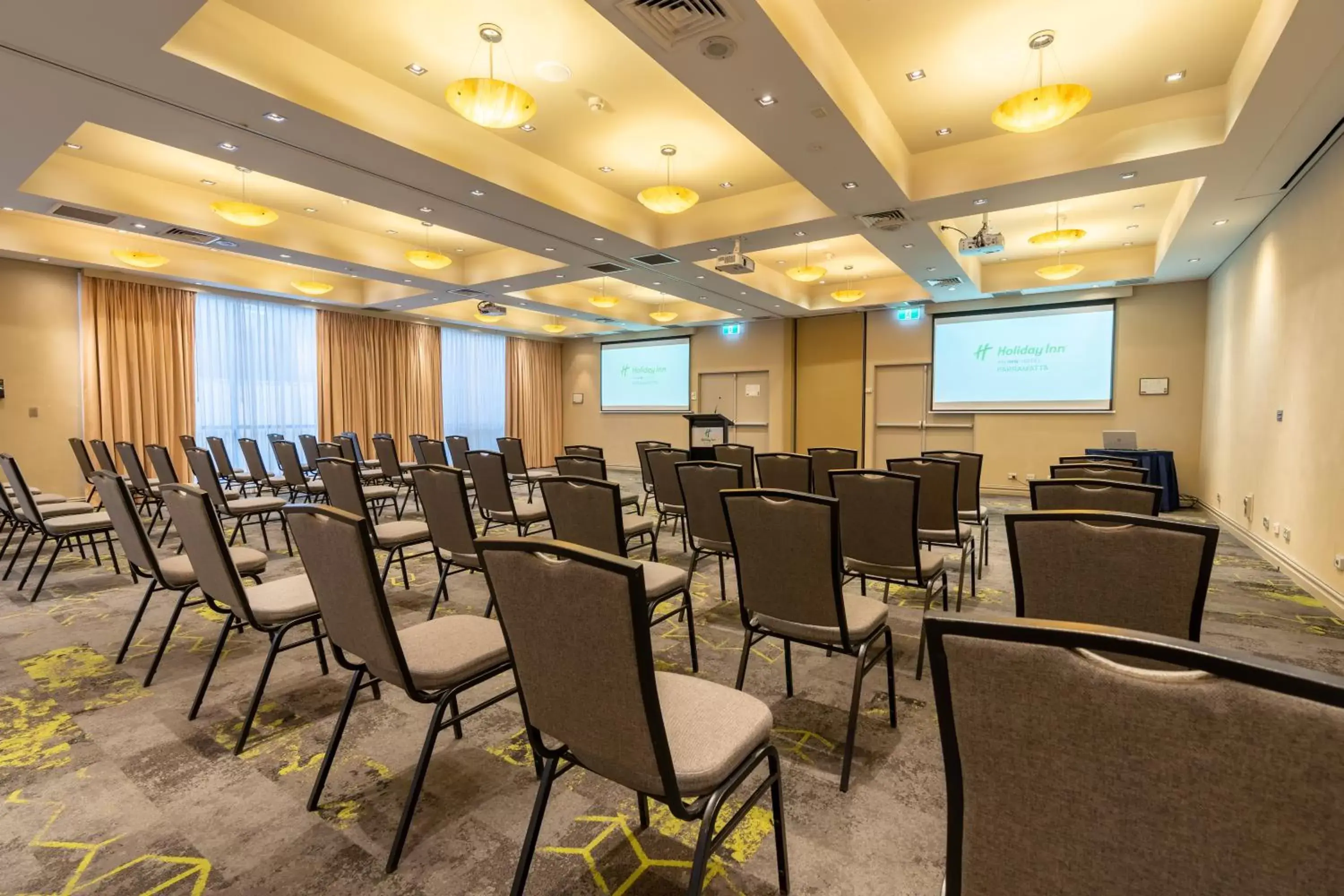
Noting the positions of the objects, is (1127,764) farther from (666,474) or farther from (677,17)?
(666,474)

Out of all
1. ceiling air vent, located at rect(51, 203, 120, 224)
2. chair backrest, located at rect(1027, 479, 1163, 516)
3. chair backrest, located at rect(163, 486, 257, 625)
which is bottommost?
chair backrest, located at rect(163, 486, 257, 625)

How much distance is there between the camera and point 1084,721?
79 cm

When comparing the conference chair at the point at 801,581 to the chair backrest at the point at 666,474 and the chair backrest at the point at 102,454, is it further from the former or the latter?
the chair backrest at the point at 102,454

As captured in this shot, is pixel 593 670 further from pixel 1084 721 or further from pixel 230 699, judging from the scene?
pixel 230 699

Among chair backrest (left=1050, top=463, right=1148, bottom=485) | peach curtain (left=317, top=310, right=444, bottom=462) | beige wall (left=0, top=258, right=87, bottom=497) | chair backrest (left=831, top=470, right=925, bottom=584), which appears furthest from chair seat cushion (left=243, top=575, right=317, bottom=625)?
peach curtain (left=317, top=310, right=444, bottom=462)

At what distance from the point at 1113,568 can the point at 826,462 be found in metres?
3.53

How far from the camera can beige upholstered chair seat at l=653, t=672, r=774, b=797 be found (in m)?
1.34

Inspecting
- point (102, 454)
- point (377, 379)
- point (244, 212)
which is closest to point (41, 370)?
point (102, 454)

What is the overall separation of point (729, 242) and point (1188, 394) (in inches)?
285

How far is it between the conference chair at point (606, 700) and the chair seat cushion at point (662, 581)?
1.14 metres

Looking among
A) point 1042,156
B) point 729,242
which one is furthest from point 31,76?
point 1042,156

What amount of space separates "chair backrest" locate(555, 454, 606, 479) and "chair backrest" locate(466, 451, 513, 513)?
0.40m

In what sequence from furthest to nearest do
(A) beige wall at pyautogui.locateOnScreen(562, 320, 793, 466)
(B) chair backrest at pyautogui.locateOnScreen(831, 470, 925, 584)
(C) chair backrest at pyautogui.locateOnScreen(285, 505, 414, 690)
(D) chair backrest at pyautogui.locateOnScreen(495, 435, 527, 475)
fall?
(A) beige wall at pyautogui.locateOnScreen(562, 320, 793, 466)
(D) chair backrest at pyautogui.locateOnScreen(495, 435, 527, 475)
(B) chair backrest at pyautogui.locateOnScreen(831, 470, 925, 584)
(C) chair backrest at pyautogui.locateOnScreen(285, 505, 414, 690)

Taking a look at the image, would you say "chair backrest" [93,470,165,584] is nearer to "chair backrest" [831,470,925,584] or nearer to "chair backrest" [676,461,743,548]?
"chair backrest" [676,461,743,548]
